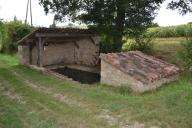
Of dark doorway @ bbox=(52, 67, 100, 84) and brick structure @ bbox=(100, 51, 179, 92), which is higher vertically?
brick structure @ bbox=(100, 51, 179, 92)

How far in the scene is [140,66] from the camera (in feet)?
57.4

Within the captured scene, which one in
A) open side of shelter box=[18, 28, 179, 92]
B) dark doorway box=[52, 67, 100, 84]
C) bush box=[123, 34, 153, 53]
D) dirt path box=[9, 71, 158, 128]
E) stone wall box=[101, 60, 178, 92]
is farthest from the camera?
bush box=[123, 34, 153, 53]

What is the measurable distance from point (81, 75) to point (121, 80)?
4759 millimetres

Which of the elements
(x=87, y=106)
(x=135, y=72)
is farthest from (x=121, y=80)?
(x=87, y=106)

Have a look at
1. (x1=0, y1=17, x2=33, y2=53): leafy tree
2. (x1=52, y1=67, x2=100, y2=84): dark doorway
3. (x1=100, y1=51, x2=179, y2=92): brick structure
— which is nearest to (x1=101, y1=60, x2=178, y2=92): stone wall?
(x1=100, y1=51, x2=179, y2=92): brick structure

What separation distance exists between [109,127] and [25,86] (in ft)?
23.2

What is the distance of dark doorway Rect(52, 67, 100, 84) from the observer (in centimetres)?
1933

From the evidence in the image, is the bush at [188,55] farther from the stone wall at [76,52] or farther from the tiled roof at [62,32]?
the tiled roof at [62,32]

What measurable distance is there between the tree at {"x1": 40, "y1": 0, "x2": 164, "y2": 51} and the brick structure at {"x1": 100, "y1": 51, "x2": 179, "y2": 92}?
4511mm

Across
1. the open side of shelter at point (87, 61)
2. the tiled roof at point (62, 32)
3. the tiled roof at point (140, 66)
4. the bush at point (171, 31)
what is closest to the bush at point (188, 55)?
the open side of shelter at point (87, 61)

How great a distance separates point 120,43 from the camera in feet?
78.9

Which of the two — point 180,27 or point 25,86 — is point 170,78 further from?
point 180,27

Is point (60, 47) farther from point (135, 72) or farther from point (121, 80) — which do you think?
point (135, 72)

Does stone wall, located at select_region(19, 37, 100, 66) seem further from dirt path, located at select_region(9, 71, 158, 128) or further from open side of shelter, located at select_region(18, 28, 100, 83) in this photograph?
dirt path, located at select_region(9, 71, 158, 128)
